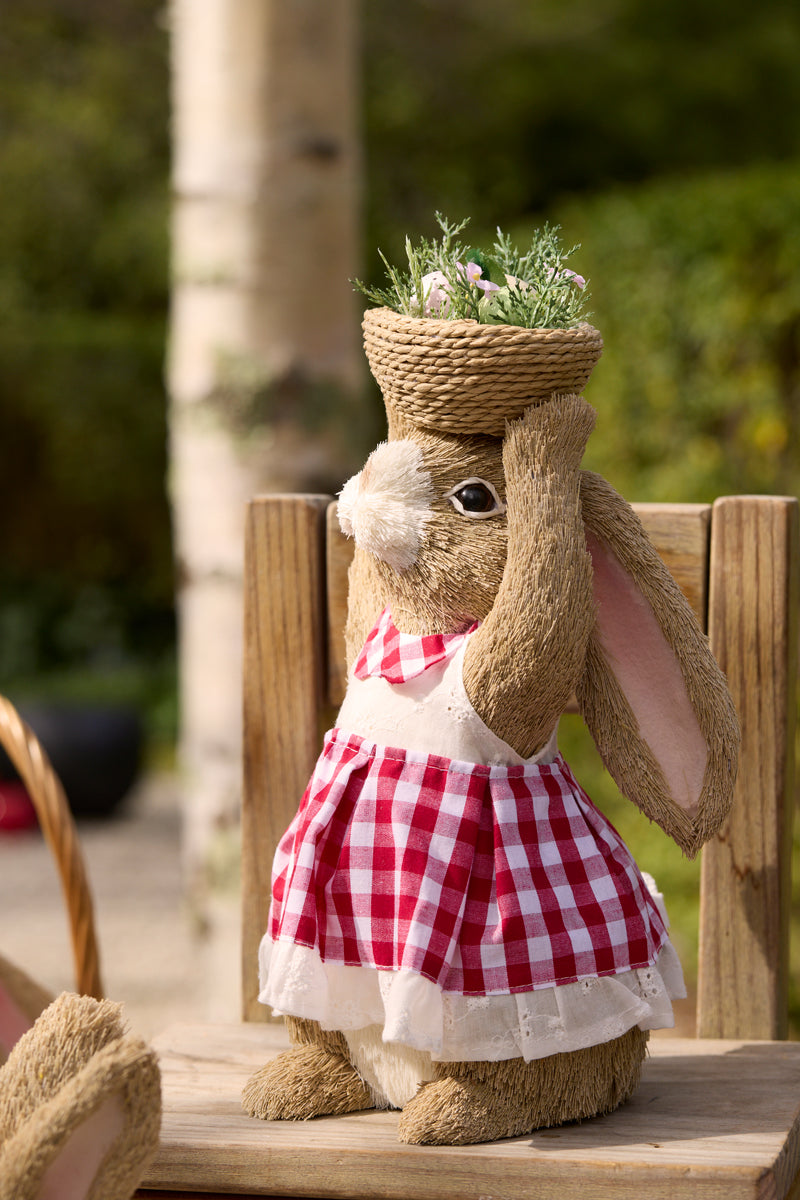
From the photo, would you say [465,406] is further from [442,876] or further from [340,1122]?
[340,1122]

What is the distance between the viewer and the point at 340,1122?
40.6 inches

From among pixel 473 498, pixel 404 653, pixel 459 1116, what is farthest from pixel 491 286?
pixel 459 1116

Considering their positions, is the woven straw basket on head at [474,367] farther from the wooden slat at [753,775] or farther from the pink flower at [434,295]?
the wooden slat at [753,775]

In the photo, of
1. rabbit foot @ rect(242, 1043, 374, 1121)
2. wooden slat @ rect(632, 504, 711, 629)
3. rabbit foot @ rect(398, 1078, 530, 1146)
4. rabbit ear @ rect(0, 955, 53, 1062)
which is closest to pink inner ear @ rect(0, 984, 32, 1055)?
rabbit ear @ rect(0, 955, 53, 1062)

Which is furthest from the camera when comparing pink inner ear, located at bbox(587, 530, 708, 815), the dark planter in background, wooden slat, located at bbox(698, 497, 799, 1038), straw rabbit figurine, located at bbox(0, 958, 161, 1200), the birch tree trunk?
the dark planter in background

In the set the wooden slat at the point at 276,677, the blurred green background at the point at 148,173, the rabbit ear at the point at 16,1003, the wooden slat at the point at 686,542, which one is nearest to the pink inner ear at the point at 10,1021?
the rabbit ear at the point at 16,1003

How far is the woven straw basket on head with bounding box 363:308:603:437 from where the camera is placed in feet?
3.18

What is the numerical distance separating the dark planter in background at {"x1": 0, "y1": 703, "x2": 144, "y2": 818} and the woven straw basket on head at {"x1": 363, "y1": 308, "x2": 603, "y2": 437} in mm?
4230

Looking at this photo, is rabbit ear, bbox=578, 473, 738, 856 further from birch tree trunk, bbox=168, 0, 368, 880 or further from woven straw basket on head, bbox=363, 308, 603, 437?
birch tree trunk, bbox=168, 0, 368, 880

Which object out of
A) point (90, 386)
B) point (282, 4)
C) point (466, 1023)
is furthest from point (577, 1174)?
point (90, 386)

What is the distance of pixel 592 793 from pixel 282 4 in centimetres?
209

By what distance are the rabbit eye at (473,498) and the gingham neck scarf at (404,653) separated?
0.09m

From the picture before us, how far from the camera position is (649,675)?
1.06m

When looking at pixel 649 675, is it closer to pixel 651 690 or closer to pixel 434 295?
pixel 651 690
